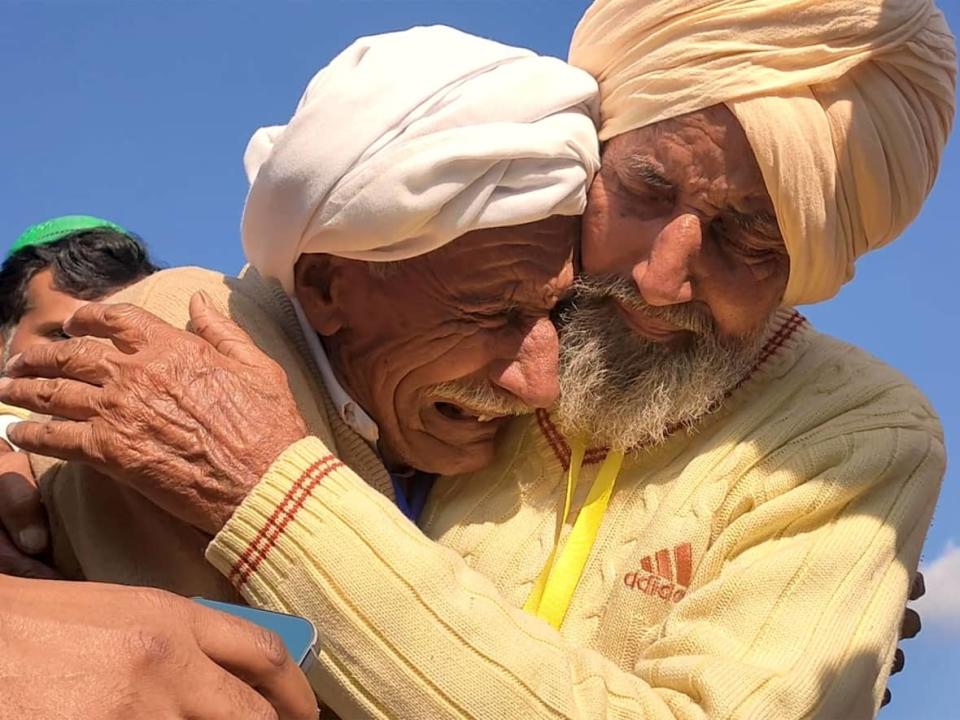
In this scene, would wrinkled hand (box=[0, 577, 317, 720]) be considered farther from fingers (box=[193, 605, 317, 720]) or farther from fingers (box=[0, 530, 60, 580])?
fingers (box=[0, 530, 60, 580])

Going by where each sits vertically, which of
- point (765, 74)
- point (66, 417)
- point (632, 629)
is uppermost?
point (765, 74)

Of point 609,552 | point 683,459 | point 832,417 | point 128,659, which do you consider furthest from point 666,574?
point 128,659

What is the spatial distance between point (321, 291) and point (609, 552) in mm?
891

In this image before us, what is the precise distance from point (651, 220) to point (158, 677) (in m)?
1.83

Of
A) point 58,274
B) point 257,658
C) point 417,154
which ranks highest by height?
point 417,154

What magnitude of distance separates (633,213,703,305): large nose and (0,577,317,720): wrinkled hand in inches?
60.1

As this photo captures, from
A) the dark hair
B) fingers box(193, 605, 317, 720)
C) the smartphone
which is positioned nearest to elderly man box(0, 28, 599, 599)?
the smartphone

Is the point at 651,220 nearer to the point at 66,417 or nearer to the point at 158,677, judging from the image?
the point at 66,417

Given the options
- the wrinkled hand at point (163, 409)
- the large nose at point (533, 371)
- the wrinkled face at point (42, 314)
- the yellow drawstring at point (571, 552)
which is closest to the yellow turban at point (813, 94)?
the large nose at point (533, 371)

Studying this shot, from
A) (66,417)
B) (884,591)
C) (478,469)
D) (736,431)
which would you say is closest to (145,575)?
(66,417)

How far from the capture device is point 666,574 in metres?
2.55

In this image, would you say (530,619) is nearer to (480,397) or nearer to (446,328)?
(480,397)

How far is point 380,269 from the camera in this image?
282 cm

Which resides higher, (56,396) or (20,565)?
(56,396)
